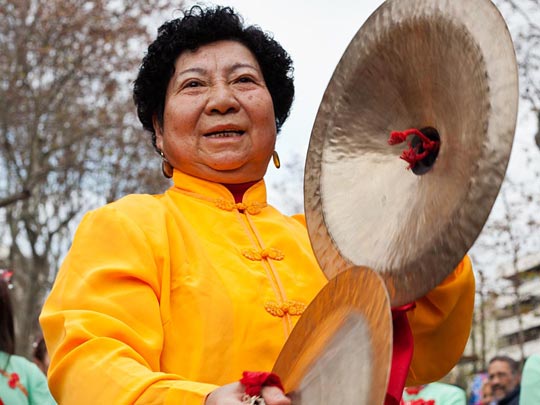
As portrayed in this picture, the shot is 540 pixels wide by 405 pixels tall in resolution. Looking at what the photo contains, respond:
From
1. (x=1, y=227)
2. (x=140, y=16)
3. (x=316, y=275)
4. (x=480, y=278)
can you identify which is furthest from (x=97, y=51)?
(x=316, y=275)

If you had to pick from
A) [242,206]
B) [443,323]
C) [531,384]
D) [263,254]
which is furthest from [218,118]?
[531,384]

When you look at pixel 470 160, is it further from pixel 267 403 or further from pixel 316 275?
pixel 316 275

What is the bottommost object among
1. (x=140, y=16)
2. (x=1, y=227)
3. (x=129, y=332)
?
(x=1, y=227)

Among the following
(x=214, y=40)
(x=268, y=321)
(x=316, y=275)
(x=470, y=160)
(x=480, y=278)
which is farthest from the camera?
(x=480, y=278)

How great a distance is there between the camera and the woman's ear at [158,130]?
3655 millimetres

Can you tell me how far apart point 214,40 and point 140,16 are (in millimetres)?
12846

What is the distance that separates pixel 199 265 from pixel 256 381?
25.7 inches

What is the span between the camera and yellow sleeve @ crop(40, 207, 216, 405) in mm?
2654

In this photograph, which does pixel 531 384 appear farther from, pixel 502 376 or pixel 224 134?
pixel 502 376

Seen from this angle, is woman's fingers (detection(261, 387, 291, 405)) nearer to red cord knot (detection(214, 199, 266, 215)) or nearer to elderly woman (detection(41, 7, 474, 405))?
elderly woman (detection(41, 7, 474, 405))

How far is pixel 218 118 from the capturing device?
3428mm

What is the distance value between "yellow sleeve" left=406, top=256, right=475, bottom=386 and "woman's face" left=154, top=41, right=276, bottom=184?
31.0 inches

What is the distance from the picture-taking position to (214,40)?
3.62 m

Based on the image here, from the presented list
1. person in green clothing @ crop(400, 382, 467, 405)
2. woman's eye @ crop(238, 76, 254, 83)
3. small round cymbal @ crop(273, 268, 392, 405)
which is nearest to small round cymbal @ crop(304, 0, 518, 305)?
small round cymbal @ crop(273, 268, 392, 405)
